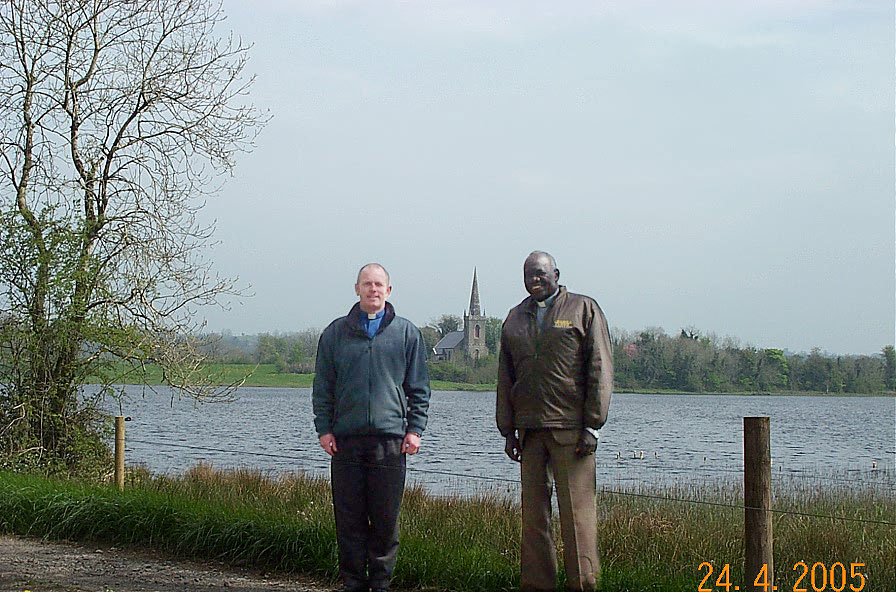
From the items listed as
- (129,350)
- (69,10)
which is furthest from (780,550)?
(69,10)

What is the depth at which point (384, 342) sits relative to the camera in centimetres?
614

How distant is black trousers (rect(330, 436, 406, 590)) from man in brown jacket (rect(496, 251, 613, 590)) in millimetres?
768

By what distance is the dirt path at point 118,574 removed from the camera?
261 inches

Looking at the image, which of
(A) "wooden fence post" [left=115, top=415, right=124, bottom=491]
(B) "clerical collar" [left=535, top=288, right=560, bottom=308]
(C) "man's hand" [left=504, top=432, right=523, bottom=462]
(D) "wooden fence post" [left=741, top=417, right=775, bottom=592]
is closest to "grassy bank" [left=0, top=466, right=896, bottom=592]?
(A) "wooden fence post" [left=115, top=415, right=124, bottom=491]

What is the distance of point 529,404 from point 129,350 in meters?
7.78

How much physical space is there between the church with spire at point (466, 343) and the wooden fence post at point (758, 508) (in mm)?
25325

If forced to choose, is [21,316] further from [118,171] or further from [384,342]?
[384,342]

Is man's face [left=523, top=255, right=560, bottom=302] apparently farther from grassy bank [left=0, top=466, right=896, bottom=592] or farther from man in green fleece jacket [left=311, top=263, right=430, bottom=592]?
grassy bank [left=0, top=466, right=896, bottom=592]

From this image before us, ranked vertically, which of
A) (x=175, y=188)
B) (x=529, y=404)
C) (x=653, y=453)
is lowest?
(x=653, y=453)

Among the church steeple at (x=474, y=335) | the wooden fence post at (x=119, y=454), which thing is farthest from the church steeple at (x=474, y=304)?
the wooden fence post at (x=119, y=454)

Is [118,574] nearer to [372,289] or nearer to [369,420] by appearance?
[369,420]

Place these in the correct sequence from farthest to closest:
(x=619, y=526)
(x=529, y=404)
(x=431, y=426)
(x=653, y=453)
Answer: (x=431, y=426) < (x=653, y=453) < (x=619, y=526) < (x=529, y=404)

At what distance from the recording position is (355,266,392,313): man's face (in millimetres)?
6160

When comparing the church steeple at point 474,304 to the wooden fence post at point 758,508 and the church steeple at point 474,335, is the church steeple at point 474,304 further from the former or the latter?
the wooden fence post at point 758,508
